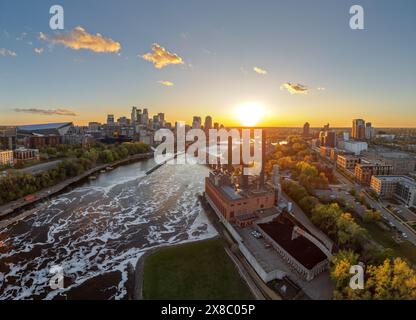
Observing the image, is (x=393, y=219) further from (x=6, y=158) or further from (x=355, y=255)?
(x=6, y=158)

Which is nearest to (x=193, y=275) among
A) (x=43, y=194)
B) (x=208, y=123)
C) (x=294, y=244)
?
(x=294, y=244)

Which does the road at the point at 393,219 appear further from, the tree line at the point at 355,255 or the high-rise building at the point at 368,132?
the high-rise building at the point at 368,132

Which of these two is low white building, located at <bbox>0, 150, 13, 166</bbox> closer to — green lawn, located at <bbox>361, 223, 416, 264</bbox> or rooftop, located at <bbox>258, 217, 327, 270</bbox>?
rooftop, located at <bbox>258, 217, 327, 270</bbox>

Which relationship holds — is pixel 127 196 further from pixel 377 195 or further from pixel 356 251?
pixel 377 195

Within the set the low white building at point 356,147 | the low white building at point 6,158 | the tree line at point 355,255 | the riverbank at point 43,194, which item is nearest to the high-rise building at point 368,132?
the low white building at point 356,147

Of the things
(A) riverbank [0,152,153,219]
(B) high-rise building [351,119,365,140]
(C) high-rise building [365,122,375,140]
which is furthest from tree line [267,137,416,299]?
(C) high-rise building [365,122,375,140]

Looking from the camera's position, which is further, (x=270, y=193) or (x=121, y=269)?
(x=270, y=193)
